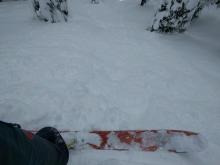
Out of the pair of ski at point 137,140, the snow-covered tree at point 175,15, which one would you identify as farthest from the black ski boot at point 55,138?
the snow-covered tree at point 175,15

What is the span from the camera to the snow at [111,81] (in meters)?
2.80

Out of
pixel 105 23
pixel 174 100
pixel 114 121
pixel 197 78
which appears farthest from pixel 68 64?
pixel 105 23

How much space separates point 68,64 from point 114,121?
73.1 inches

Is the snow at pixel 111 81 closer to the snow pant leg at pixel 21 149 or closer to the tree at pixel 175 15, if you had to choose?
the tree at pixel 175 15

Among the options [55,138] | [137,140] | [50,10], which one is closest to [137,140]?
[137,140]

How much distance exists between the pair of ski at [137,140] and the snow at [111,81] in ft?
0.26

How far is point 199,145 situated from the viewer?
241 cm

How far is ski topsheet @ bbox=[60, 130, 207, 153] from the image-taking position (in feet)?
7.95

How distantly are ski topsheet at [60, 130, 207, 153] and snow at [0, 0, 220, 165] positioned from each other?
0.08 metres

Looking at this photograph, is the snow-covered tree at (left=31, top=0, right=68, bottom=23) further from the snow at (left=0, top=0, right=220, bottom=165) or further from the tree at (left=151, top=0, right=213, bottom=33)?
the tree at (left=151, top=0, right=213, bottom=33)

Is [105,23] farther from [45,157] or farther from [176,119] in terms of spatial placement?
[45,157]

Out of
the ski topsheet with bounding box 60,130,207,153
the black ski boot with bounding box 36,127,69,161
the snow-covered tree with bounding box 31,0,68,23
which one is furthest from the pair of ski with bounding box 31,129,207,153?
the snow-covered tree with bounding box 31,0,68,23

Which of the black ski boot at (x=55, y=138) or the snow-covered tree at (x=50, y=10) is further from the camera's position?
the snow-covered tree at (x=50, y=10)

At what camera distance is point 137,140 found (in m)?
2.48
